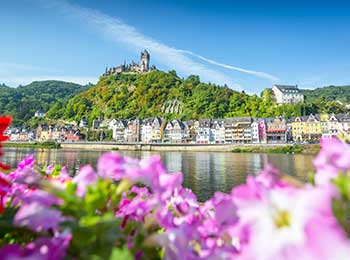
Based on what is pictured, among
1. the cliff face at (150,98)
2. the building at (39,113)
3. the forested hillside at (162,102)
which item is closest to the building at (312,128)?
the forested hillside at (162,102)

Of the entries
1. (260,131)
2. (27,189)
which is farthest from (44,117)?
(27,189)

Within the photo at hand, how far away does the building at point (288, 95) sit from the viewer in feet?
391

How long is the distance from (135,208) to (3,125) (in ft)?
2.53

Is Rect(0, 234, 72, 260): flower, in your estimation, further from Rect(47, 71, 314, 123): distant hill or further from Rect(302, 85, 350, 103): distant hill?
Rect(302, 85, 350, 103): distant hill

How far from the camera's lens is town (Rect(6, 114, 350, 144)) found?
85625 millimetres

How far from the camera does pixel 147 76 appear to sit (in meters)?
152

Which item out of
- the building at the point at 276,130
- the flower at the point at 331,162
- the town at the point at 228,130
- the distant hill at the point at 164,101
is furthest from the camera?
the distant hill at the point at 164,101

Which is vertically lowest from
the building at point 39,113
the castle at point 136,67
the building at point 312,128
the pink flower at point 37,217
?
the pink flower at point 37,217


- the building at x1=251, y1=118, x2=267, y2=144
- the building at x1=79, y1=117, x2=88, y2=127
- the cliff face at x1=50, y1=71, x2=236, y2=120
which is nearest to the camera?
the building at x1=251, y1=118, x2=267, y2=144

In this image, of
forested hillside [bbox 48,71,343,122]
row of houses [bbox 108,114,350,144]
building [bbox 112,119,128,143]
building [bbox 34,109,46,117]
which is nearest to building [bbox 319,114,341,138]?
row of houses [bbox 108,114,350,144]

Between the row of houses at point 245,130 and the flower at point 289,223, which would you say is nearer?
the flower at point 289,223

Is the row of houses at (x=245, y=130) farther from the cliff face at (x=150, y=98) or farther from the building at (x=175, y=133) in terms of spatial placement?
the cliff face at (x=150, y=98)

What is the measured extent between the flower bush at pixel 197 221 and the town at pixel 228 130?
267 ft

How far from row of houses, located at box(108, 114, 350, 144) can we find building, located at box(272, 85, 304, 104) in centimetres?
3044
